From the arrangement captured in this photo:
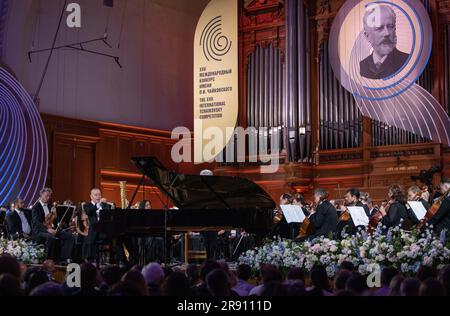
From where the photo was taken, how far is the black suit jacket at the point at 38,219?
12398 mm

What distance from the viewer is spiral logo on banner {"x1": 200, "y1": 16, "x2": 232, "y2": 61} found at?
54.7ft

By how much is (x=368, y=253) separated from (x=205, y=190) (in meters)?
3.37

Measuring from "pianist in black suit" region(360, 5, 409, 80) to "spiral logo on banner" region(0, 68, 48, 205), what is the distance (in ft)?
24.2

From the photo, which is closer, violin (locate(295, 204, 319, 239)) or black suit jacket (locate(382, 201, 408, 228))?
black suit jacket (locate(382, 201, 408, 228))

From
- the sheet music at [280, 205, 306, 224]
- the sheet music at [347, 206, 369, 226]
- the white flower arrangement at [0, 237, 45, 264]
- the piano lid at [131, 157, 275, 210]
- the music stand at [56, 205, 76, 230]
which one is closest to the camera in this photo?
the sheet music at [347, 206, 369, 226]

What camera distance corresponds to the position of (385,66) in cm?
1501

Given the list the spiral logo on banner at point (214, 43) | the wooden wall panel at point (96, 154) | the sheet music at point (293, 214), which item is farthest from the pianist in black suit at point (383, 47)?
the wooden wall panel at point (96, 154)

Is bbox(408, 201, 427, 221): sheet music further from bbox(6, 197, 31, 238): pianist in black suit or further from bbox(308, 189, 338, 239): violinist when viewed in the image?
bbox(6, 197, 31, 238): pianist in black suit

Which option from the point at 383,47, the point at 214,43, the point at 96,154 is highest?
the point at 214,43

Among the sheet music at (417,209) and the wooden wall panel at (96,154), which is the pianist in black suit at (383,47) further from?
the wooden wall panel at (96,154)

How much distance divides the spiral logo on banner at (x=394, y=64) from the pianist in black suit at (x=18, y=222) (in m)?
7.48

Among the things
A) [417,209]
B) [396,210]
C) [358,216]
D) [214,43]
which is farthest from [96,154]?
[417,209]

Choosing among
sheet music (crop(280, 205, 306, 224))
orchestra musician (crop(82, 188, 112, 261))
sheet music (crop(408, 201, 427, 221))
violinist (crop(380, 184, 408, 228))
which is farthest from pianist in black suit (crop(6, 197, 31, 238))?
sheet music (crop(408, 201, 427, 221))

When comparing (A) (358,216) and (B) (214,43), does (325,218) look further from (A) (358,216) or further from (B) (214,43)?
(B) (214,43)
